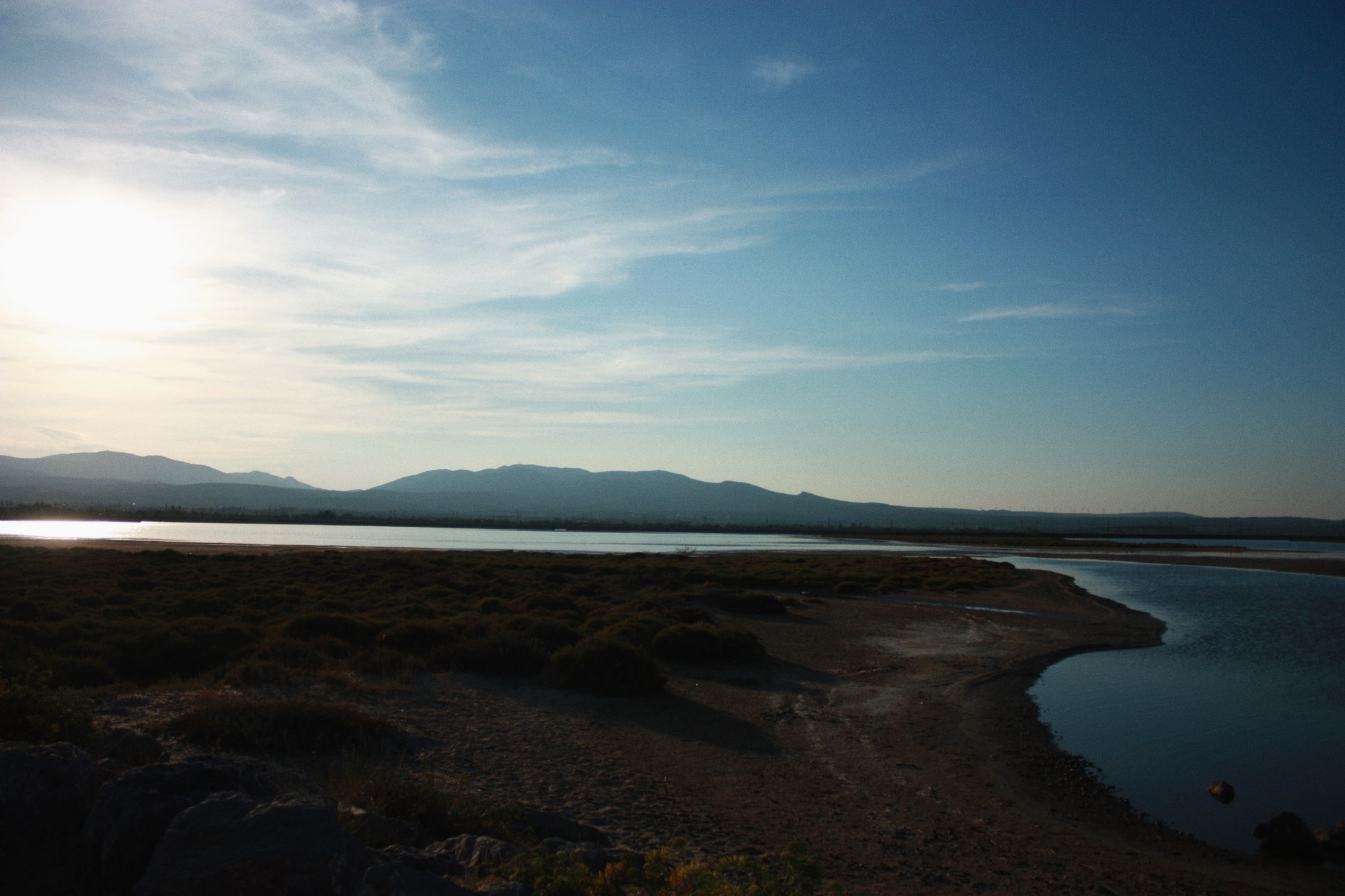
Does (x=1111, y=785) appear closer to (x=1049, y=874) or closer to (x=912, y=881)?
(x=1049, y=874)

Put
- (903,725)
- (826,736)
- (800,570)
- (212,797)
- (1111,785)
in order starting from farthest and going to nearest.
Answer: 1. (800,570)
2. (903,725)
3. (826,736)
4. (1111,785)
5. (212,797)

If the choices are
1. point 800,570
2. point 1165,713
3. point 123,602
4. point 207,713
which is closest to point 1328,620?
point 1165,713

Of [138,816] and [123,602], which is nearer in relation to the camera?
[138,816]

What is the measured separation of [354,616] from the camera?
17500 mm

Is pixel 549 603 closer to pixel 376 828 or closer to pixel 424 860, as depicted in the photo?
pixel 376 828

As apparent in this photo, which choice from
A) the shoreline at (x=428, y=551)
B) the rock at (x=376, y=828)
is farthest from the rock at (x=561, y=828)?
the shoreline at (x=428, y=551)

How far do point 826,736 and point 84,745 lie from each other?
29.5 feet

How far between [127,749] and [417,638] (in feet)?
32.6

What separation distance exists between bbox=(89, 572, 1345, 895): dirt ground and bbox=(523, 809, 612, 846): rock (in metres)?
0.47

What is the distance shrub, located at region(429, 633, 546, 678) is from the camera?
47.7ft

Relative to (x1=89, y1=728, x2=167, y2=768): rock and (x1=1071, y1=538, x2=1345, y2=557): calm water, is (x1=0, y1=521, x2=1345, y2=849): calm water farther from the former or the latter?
(x1=1071, y1=538, x2=1345, y2=557): calm water

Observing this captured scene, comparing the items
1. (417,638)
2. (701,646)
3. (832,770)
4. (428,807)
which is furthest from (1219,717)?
(417,638)

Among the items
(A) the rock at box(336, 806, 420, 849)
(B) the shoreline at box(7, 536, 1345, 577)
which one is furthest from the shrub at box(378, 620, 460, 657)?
(B) the shoreline at box(7, 536, 1345, 577)

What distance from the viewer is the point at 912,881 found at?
6.76 metres
